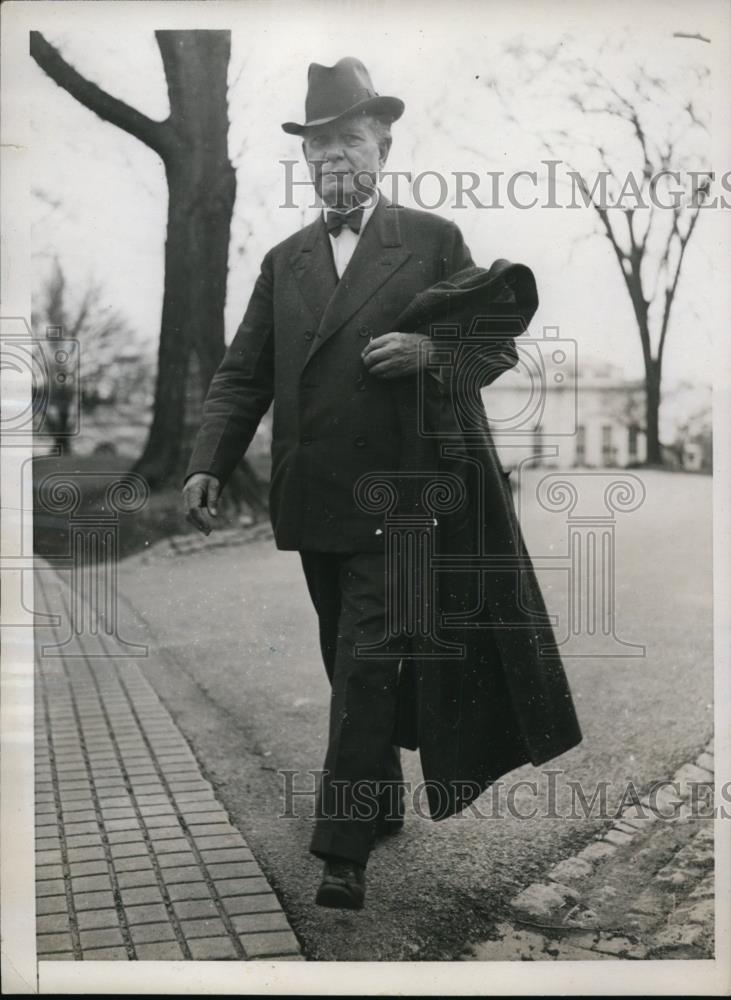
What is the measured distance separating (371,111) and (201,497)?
1.24 meters

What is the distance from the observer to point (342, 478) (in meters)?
3.70

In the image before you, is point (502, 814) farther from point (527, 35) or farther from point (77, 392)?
point (527, 35)

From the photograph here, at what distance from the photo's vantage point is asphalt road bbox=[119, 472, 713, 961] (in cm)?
366

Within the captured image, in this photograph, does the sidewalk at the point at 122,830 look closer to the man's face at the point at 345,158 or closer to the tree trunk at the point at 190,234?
the tree trunk at the point at 190,234

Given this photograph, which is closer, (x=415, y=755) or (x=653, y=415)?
(x=653, y=415)

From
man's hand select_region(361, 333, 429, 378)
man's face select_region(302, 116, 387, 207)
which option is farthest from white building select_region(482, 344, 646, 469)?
man's face select_region(302, 116, 387, 207)

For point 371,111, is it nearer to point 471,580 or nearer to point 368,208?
point 368,208

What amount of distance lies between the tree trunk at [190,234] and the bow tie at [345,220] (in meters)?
0.31

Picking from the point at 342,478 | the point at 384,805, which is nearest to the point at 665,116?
the point at 342,478

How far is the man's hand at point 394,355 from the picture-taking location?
11.9 feet

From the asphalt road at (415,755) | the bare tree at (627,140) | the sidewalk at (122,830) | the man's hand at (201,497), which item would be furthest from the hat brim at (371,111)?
the sidewalk at (122,830)

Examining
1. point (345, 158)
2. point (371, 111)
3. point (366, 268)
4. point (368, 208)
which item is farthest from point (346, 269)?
point (371, 111)

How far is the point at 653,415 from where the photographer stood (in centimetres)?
381

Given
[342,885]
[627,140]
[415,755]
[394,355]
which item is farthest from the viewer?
[415,755]
